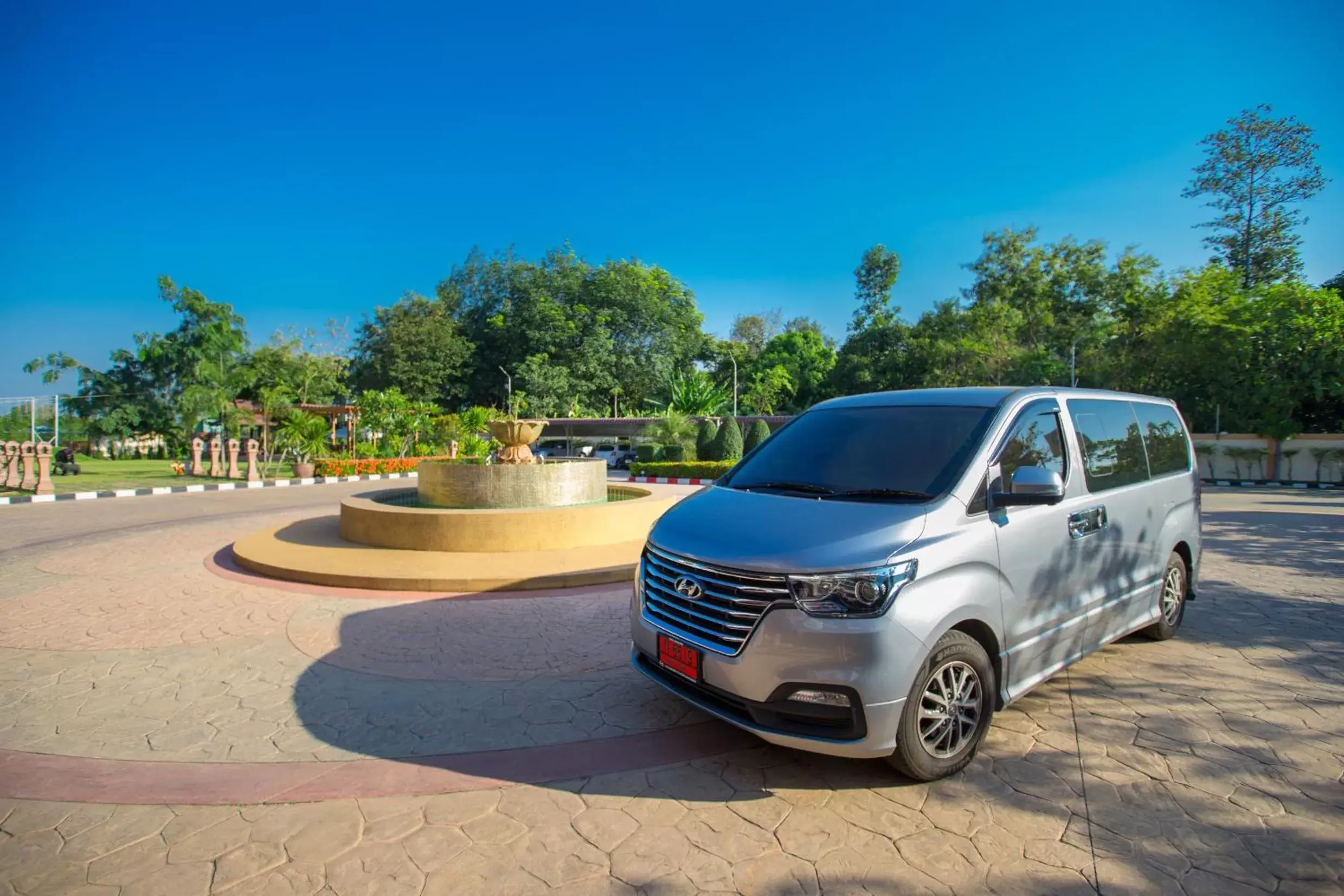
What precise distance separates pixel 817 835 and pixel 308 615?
5.07m

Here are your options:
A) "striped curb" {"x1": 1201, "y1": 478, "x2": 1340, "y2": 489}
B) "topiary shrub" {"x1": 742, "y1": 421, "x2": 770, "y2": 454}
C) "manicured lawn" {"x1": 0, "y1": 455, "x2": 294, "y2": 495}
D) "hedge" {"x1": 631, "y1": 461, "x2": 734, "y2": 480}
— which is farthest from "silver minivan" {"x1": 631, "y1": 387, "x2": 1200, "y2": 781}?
"striped curb" {"x1": 1201, "y1": 478, "x2": 1340, "y2": 489}

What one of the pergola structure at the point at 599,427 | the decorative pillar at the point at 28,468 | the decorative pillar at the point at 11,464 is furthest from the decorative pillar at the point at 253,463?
the pergola structure at the point at 599,427

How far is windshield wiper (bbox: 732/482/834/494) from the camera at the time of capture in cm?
372

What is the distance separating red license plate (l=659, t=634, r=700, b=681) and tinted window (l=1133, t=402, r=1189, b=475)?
375 cm

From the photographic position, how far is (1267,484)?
2439cm

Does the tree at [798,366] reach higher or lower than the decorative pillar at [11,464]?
higher

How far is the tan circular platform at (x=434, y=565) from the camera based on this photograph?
695 centimetres

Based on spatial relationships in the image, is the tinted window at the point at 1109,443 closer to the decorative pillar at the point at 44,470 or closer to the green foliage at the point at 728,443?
the green foliage at the point at 728,443

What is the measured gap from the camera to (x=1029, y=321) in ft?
138

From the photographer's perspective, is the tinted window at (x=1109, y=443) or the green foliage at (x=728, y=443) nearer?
the tinted window at (x=1109, y=443)

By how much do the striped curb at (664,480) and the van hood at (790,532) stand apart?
19025 millimetres

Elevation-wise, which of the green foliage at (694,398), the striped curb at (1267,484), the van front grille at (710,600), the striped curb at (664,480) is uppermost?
the green foliage at (694,398)

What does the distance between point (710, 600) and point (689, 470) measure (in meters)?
20.8

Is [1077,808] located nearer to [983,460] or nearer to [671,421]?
[983,460]
